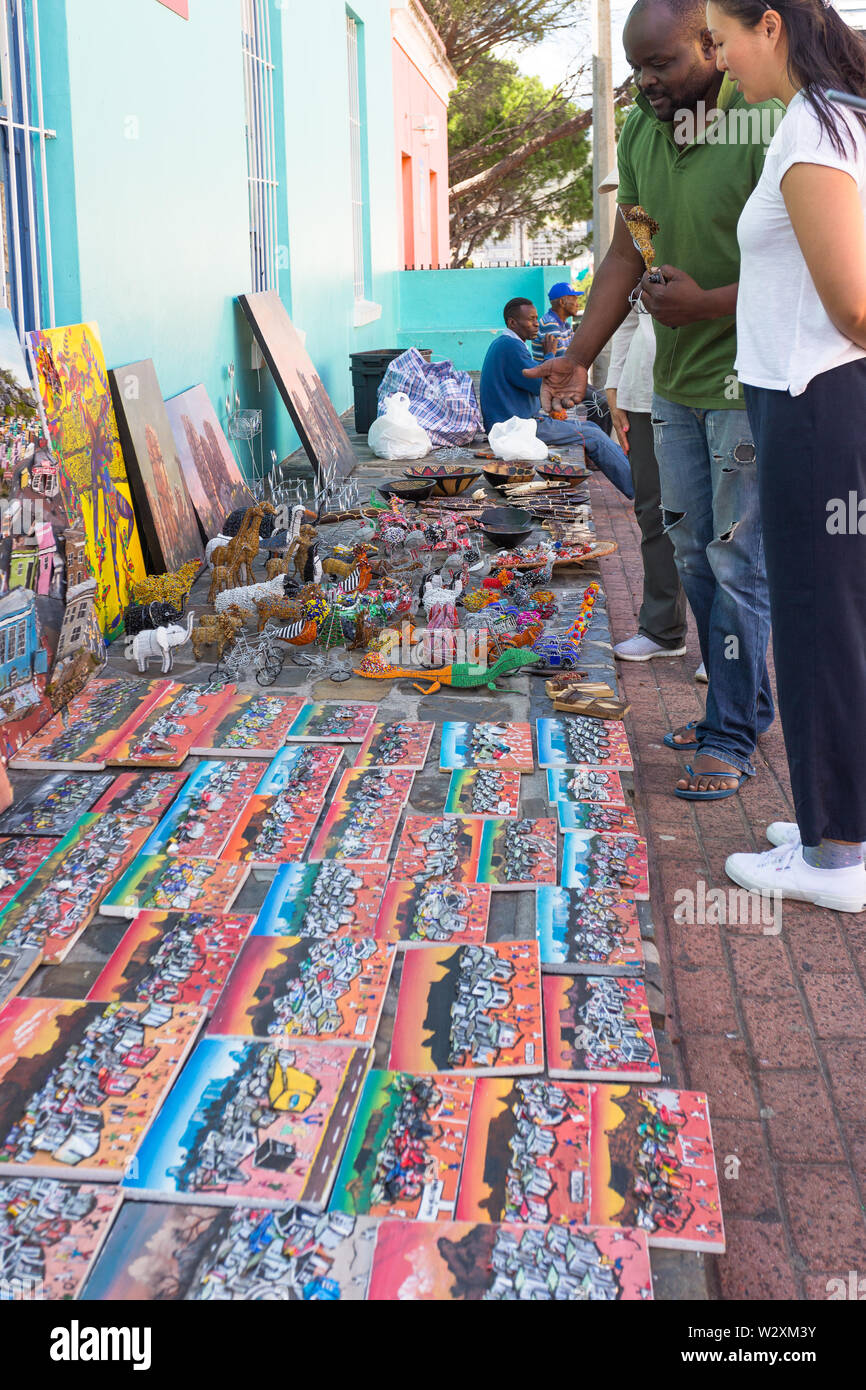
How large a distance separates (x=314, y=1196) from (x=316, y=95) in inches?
347

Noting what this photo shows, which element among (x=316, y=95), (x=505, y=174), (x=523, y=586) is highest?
(x=505, y=174)

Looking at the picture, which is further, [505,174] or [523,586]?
[505,174]

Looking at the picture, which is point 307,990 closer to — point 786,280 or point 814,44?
point 786,280

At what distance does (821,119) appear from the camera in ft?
6.82

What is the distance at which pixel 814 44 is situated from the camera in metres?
2.14

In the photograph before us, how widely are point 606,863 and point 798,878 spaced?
0.45m

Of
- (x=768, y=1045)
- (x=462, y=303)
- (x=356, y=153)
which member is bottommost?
(x=768, y=1045)

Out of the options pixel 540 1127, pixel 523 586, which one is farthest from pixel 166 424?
pixel 540 1127

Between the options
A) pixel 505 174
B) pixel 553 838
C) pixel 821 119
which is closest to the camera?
pixel 821 119

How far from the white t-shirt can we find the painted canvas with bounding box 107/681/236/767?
1809 millimetres

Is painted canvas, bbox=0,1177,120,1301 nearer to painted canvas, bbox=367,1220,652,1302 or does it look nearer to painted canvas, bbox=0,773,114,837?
painted canvas, bbox=367,1220,652,1302

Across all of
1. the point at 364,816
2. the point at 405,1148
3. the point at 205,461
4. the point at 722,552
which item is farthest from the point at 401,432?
the point at 405,1148
